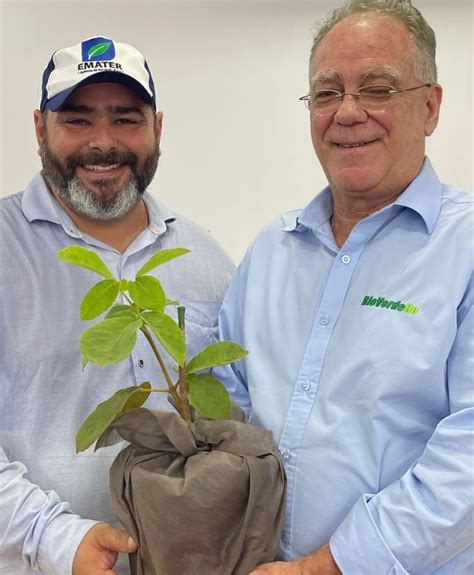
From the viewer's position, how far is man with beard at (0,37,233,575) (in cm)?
116

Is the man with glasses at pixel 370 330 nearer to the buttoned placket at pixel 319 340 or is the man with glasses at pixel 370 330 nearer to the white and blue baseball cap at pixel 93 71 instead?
the buttoned placket at pixel 319 340

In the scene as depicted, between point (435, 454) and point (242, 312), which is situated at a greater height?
point (242, 312)

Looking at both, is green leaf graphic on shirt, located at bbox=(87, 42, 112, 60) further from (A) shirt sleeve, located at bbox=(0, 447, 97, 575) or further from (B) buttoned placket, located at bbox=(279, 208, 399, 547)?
(A) shirt sleeve, located at bbox=(0, 447, 97, 575)

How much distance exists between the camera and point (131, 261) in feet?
4.59

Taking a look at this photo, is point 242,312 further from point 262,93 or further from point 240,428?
point 262,93

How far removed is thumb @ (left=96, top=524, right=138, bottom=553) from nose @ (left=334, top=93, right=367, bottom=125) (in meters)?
0.73

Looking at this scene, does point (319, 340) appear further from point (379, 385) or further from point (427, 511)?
point (427, 511)

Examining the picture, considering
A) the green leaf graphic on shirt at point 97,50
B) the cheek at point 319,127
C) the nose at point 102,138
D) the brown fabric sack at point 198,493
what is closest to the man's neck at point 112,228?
the nose at point 102,138

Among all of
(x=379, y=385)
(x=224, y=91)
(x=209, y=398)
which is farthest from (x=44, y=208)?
(x=224, y=91)

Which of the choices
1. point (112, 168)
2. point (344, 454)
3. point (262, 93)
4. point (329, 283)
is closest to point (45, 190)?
point (112, 168)

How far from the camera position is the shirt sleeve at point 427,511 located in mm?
940

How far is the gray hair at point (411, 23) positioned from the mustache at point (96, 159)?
0.45m

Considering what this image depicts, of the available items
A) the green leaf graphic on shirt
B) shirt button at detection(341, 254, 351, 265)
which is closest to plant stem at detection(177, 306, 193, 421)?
shirt button at detection(341, 254, 351, 265)

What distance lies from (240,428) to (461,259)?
413mm
